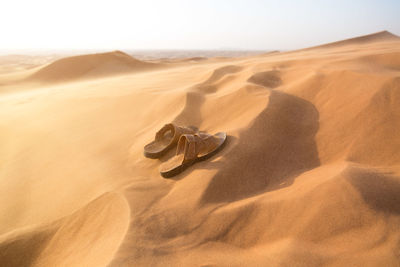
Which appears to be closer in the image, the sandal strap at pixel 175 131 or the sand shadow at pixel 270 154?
the sand shadow at pixel 270 154

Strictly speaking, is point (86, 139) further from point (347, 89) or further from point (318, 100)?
point (347, 89)

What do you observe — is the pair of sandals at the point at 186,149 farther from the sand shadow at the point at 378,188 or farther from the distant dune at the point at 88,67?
the distant dune at the point at 88,67

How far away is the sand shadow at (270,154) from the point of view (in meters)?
1.86

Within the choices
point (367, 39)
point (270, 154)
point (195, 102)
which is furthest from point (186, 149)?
point (367, 39)

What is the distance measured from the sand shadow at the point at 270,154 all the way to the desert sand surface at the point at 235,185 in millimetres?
12

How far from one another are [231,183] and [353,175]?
781 mm

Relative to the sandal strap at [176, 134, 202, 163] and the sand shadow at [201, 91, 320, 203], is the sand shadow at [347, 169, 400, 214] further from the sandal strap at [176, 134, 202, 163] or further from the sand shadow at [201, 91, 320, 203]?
the sandal strap at [176, 134, 202, 163]

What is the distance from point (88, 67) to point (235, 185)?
10.6 metres

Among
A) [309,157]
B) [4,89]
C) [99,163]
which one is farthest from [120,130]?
[4,89]

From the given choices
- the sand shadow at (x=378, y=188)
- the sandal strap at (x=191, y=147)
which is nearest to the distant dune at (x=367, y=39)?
the sandal strap at (x=191, y=147)

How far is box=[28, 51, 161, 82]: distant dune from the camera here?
10.0 metres

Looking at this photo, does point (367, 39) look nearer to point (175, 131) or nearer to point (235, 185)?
point (175, 131)

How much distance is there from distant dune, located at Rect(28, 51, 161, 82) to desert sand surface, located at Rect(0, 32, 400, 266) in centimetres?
702

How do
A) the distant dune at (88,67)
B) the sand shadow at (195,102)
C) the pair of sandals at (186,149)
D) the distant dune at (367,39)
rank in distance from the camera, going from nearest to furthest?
the pair of sandals at (186,149)
the sand shadow at (195,102)
the distant dune at (88,67)
the distant dune at (367,39)
